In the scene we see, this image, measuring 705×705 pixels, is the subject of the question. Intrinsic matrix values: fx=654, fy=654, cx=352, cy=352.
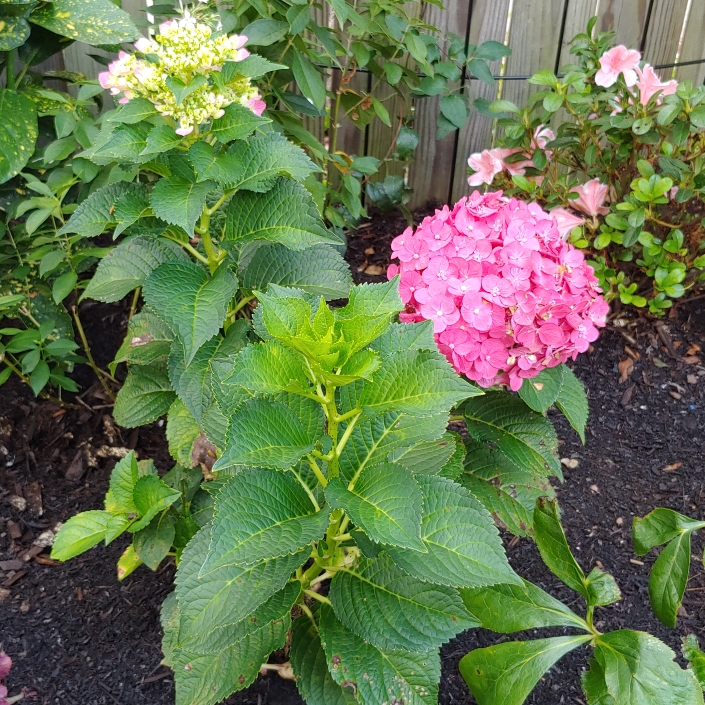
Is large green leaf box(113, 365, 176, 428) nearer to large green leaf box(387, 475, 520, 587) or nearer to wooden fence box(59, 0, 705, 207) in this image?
large green leaf box(387, 475, 520, 587)

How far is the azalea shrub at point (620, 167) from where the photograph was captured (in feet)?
7.34

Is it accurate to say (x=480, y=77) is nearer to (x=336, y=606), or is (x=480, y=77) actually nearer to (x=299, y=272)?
(x=299, y=272)

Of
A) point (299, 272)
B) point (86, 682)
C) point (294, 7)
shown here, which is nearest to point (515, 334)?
point (299, 272)

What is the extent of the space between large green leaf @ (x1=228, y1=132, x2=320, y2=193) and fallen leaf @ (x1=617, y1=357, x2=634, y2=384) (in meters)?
1.68

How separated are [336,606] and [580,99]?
1.88m

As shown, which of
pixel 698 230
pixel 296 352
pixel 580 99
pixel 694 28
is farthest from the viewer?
pixel 694 28

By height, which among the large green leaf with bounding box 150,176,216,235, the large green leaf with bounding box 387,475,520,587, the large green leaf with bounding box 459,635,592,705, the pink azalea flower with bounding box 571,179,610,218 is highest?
the large green leaf with bounding box 150,176,216,235

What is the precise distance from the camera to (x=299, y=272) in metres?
1.54

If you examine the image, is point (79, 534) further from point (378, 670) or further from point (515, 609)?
point (515, 609)

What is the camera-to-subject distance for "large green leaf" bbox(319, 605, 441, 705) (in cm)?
121

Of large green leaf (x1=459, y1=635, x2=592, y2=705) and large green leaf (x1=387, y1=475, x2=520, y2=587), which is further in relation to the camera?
large green leaf (x1=459, y1=635, x2=592, y2=705)

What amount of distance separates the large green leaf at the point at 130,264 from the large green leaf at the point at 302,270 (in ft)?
0.58

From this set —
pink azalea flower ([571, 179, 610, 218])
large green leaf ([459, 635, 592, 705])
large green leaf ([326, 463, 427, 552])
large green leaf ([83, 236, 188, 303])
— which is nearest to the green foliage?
large green leaf ([459, 635, 592, 705])

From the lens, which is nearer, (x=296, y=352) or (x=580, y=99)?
(x=296, y=352)
